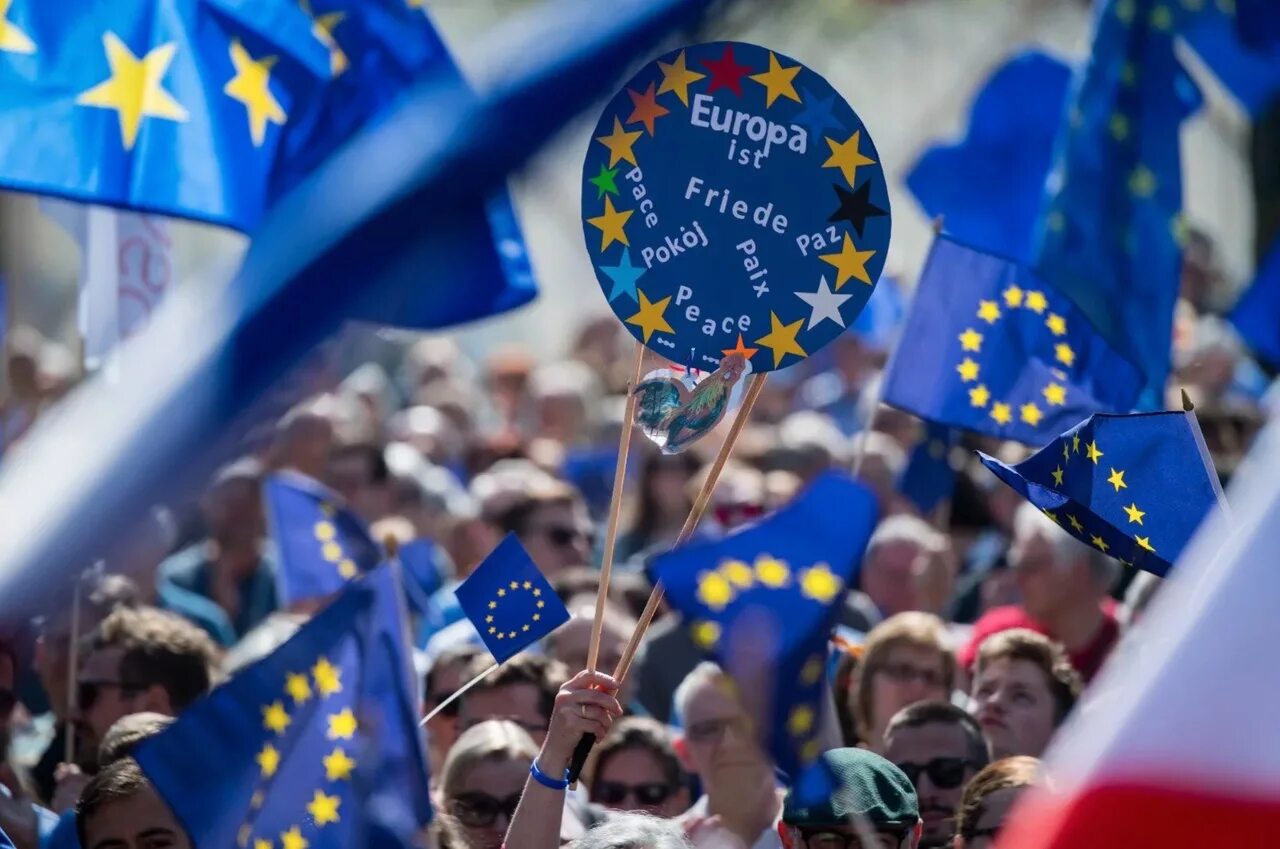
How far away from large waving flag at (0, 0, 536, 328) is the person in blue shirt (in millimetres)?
1830

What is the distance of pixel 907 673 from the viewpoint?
625 centimetres

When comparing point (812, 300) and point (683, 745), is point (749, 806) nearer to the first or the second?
point (683, 745)

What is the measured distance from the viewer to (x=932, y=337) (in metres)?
6.89

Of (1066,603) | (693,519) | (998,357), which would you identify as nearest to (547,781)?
(693,519)

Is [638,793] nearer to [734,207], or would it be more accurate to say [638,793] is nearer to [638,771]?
[638,771]

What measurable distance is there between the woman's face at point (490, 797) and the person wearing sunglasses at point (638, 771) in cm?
50

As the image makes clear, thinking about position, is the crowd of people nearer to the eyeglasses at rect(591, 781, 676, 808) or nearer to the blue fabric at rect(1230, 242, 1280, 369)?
the eyeglasses at rect(591, 781, 676, 808)

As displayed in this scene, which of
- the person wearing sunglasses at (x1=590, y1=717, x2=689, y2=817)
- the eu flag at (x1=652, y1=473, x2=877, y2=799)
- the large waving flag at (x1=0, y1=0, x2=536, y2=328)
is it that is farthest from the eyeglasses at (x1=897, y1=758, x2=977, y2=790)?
the large waving flag at (x1=0, y1=0, x2=536, y2=328)

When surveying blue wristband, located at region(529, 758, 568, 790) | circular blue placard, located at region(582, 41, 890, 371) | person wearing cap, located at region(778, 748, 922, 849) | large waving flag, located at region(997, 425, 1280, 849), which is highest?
circular blue placard, located at region(582, 41, 890, 371)

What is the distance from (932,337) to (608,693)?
109 inches

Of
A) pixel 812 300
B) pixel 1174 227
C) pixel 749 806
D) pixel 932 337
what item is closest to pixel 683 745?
pixel 749 806

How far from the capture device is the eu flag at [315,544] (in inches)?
297

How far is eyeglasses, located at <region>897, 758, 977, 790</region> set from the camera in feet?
18.3

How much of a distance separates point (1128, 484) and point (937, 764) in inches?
38.9
